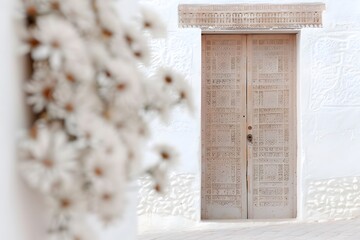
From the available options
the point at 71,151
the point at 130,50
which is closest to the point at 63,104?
the point at 71,151

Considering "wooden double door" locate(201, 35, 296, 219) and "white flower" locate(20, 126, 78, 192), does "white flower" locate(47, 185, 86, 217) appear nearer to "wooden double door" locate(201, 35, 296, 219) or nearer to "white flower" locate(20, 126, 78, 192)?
"white flower" locate(20, 126, 78, 192)

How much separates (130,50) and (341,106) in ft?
17.6

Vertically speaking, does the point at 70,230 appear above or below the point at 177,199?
above

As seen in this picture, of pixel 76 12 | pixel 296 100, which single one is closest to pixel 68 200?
pixel 76 12

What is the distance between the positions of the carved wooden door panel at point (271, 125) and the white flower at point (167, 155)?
17.5 ft

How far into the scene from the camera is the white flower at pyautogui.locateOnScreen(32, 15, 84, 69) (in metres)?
0.95

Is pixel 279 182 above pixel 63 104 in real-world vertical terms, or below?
below

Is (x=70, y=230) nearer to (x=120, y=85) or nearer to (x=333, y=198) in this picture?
(x=120, y=85)

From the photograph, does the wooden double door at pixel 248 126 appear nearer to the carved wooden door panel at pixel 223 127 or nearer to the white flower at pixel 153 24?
the carved wooden door panel at pixel 223 127

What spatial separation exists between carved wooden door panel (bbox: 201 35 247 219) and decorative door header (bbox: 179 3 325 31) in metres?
0.22

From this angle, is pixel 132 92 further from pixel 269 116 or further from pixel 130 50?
pixel 269 116

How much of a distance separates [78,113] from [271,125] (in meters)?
5.62

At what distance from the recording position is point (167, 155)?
3.92 feet

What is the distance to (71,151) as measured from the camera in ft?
3.14
